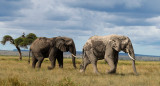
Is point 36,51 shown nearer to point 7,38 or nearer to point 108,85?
point 108,85

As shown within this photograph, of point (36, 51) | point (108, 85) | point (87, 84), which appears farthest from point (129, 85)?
point (36, 51)

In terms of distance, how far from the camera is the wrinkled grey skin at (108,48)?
14.4m

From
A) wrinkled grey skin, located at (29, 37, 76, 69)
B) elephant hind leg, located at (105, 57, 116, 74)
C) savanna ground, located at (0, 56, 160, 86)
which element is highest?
wrinkled grey skin, located at (29, 37, 76, 69)

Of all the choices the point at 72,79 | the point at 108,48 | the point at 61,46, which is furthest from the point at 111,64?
the point at 61,46

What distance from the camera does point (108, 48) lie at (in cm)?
1465

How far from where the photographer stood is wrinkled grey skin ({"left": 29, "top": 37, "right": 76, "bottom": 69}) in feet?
60.5

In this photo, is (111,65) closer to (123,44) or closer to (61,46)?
(123,44)

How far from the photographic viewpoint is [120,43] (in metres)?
14.5

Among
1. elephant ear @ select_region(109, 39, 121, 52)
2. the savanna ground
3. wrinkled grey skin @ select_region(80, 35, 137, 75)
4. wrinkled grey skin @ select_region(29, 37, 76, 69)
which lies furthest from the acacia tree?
elephant ear @ select_region(109, 39, 121, 52)

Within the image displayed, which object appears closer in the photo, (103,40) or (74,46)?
(103,40)

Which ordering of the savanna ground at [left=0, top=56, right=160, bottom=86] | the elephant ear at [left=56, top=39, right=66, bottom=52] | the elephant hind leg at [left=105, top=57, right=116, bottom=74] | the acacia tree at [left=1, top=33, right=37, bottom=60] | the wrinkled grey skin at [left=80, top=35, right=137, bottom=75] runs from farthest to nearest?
the acacia tree at [left=1, top=33, right=37, bottom=60], the elephant ear at [left=56, top=39, right=66, bottom=52], the wrinkled grey skin at [left=80, top=35, right=137, bottom=75], the elephant hind leg at [left=105, top=57, right=116, bottom=74], the savanna ground at [left=0, top=56, right=160, bottom=86]

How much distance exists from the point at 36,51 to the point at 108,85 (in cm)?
1011

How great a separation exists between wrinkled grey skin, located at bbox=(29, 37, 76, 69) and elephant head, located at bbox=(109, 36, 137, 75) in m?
4.81

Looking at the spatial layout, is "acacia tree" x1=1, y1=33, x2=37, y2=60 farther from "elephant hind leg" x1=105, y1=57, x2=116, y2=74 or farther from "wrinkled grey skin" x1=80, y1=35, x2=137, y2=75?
"elephant hind leg" x1=105, y1=57, x2=116, y2=74
